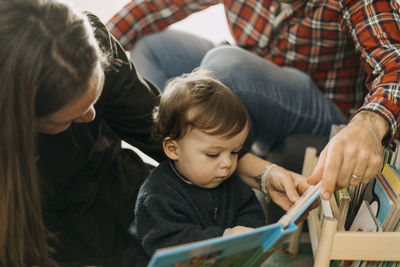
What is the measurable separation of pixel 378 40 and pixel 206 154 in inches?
25.2

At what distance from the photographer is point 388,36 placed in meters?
1.19

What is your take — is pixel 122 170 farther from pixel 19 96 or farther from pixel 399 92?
pixel 399 92

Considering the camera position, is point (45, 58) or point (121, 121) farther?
point (121, 121)

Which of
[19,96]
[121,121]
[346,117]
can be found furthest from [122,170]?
[346,117]

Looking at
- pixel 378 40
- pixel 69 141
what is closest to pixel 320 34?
pixel 378 40

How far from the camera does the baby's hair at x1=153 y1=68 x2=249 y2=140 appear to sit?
0.92m

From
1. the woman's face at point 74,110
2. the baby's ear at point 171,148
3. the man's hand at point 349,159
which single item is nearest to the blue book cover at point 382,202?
the man's hand at point 349,159

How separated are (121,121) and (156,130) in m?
0.13

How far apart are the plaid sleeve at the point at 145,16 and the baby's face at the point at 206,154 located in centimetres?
82

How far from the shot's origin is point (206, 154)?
Result: 0.94 metres

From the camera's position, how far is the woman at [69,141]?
701mm

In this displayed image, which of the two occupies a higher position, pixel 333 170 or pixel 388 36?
pixel 388 36

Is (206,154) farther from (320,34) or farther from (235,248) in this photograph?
(320,34)

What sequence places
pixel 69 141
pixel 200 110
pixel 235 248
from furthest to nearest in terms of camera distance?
pixel 69 141
pixel 200 110
pixel 235 248
